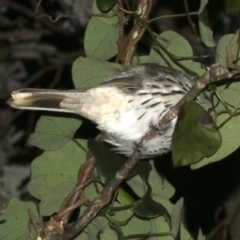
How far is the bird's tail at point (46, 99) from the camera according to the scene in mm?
1668

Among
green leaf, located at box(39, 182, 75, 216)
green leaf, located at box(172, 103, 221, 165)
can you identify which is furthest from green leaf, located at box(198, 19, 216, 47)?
green leaf, located at box(39, 182, 75, 216)

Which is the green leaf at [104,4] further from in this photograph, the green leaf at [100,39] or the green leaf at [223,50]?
the green leaf at [223,50]

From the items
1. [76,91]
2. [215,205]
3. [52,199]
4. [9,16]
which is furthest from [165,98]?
[9,16]

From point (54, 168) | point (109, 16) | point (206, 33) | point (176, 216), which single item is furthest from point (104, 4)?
point (176, 216)

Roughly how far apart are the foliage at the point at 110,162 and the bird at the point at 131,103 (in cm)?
4

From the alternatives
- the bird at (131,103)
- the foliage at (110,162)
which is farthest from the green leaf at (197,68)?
the bird at (131,103)

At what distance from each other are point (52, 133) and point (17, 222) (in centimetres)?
22

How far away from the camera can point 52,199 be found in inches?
70.3

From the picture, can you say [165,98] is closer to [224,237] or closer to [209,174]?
[224,237]

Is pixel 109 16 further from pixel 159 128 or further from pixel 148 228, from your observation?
pixel 148 228

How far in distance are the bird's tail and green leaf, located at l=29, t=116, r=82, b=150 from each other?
0.09m

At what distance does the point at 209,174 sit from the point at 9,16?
1.35 meters

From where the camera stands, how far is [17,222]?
175 cm

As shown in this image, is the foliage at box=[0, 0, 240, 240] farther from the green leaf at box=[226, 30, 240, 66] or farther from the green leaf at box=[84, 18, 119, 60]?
the green leaf at box=[226, 30, 240, 66]
